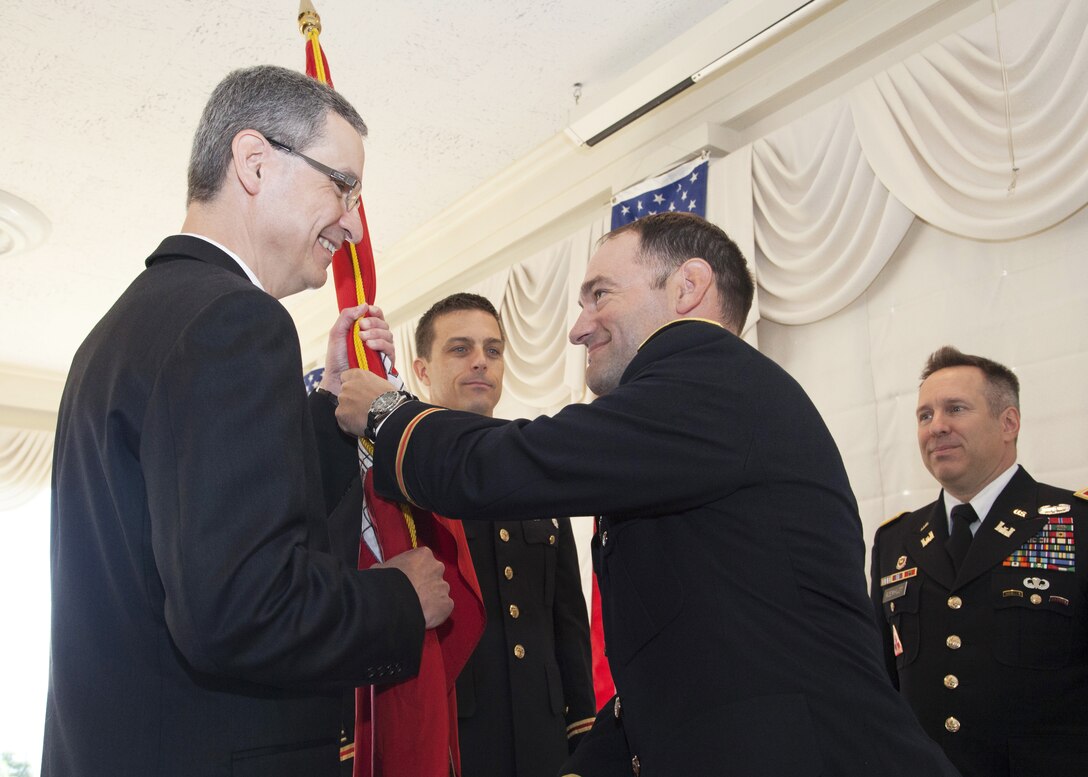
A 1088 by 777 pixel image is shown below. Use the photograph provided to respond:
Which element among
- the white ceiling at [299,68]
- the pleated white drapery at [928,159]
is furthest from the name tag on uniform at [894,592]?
the white ceiling at [299,68]

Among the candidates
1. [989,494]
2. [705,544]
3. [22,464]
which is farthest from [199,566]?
[22,464]

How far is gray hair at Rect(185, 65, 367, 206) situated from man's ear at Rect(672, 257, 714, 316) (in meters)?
0.73

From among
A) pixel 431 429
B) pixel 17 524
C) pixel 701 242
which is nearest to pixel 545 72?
pixel 701 242

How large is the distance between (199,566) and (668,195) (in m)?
3.81

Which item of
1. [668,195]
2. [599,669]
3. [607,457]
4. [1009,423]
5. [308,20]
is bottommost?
[599,669]

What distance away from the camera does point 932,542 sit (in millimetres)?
2943

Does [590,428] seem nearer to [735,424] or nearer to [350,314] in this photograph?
[735,424]

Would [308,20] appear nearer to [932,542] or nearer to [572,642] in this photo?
[572,642]

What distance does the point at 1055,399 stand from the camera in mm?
3291

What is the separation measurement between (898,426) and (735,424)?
2.45 meters

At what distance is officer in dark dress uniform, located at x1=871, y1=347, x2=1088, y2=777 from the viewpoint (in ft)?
8.27

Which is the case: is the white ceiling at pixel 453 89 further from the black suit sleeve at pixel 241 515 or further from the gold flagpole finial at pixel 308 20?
the black suit sleeve at pixel 241 515

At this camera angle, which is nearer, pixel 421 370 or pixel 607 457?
pixel 607 457

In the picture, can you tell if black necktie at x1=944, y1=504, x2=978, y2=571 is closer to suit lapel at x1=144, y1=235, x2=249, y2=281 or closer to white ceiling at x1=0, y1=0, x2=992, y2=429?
white ceiling at x1=0, y1=0, x2=992, y2=429
